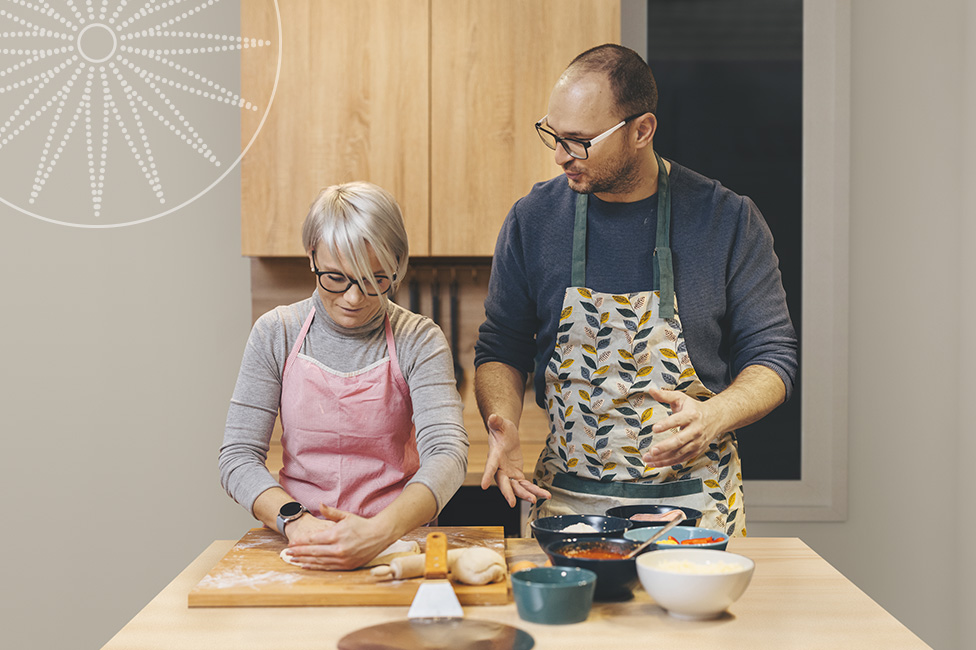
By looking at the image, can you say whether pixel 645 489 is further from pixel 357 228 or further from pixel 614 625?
pixel 357 228

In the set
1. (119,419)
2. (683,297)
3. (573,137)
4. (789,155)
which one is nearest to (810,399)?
(789,155)

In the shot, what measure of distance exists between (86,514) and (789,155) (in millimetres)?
2323

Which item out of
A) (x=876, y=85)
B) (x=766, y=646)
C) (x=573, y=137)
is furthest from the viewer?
(x=876, y=85)

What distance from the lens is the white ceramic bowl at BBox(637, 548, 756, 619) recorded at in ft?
3.47

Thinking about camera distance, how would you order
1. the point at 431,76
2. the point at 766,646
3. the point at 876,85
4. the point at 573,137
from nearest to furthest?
the point at 766,646 → the point at 573,137 → the point at 431,76 → the point at 876,85

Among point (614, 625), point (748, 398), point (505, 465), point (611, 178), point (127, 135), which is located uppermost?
point (127, 135)

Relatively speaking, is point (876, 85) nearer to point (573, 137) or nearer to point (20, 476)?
point (573, 137)

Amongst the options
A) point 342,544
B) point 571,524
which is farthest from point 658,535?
point 342,544

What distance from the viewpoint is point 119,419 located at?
2.72 metres

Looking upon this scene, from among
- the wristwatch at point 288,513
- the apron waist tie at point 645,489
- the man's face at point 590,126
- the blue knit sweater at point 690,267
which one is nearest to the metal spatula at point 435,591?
the wristwatch at point 288,513

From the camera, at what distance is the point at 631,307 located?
1695mm

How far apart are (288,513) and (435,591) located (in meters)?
0.34

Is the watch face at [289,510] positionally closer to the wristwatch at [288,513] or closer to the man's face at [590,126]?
the wristwatch at [288,513]

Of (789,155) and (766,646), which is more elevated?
(789,155)
